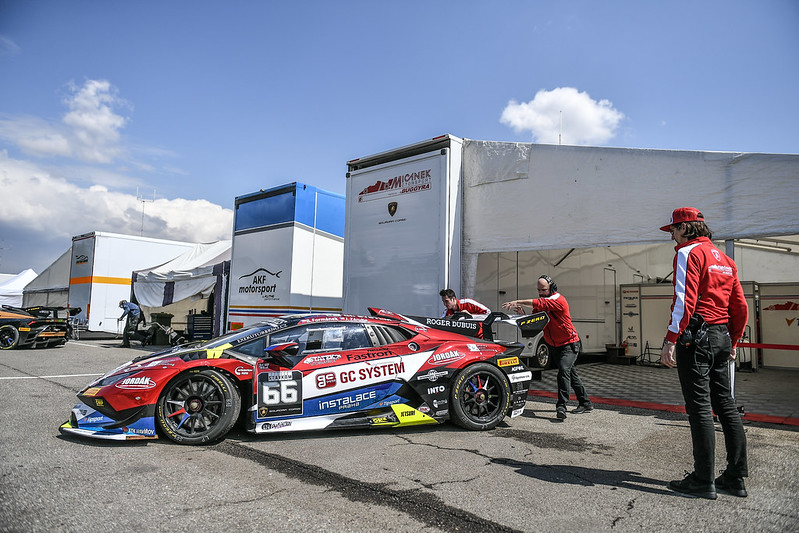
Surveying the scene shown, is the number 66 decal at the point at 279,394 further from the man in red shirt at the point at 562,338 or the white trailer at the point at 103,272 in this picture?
the white trailer at the point at 103,272

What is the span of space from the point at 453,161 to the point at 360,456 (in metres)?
5.26

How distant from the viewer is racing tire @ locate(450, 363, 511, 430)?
17.3 feet

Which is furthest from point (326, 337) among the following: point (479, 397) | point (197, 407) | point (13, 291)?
point (13, 291)

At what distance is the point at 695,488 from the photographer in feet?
11.2

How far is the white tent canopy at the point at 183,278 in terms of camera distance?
15039mm

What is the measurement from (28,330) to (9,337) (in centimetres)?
54

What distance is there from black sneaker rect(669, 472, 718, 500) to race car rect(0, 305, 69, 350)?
53.3ft

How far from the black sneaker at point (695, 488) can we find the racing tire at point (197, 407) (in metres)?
3.45

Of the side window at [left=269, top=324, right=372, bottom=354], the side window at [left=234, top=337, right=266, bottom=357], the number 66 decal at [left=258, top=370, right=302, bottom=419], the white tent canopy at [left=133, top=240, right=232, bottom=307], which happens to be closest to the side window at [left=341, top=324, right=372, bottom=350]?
the side window at [left=269, top=324, right=372, bottom=354]

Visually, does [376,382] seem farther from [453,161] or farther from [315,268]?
[315,268]

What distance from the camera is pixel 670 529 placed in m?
2.89

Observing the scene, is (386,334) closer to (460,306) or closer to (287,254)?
(460,306)

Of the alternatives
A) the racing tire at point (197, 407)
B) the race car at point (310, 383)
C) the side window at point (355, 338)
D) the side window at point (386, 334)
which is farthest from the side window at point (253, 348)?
the side window at point (386, 334)

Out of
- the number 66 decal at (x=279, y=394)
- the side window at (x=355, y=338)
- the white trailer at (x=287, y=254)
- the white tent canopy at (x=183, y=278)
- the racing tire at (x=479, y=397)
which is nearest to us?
the number 66 decal at (x=279, y=394)
